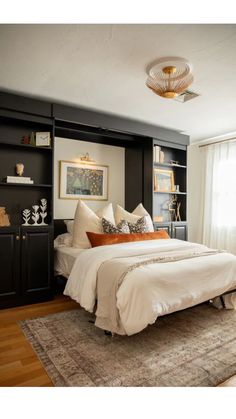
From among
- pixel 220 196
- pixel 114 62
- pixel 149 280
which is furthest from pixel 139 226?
pixel 220 196

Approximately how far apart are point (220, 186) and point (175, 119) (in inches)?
67.7

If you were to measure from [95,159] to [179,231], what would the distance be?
6.51 feet

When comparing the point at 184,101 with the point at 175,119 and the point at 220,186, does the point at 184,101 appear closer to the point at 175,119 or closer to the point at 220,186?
the point at 175,119

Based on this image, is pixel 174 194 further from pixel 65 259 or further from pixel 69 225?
pixel 65 259

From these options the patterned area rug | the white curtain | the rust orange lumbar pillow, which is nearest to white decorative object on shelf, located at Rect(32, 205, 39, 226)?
the rust orange lumbar pillow

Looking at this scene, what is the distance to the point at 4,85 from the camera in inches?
113

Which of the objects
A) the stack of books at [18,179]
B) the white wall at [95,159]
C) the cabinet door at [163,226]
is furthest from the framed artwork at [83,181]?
the cabinet door at [163,226]

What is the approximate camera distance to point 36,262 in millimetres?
3236

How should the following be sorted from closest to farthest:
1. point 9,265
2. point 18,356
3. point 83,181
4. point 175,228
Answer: point 18,356 < point 9,265 < point 83,181 < point 175,228

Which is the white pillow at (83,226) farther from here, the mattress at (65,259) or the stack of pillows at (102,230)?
the mattress at (65,259)

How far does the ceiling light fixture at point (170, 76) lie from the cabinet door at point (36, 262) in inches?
82.8

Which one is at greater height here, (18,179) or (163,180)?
(163,180)

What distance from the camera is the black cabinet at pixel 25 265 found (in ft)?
9.96
